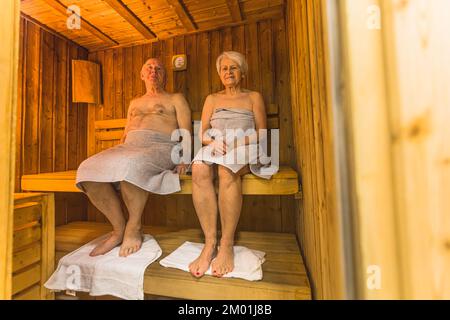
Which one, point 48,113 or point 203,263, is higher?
point 48,113

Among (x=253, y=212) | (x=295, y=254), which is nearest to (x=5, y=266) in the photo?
(x=295, y=254)

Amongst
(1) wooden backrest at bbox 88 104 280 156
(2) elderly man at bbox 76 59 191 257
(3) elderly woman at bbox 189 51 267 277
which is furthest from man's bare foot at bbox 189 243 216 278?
(1) wooden backrest at bbox 88 104 280 156

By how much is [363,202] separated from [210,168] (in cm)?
87

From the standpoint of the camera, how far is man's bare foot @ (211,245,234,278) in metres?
1.08

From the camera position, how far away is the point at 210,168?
4.15ft

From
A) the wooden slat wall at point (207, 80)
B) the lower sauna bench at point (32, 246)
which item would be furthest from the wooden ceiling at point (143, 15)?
the lower sauna bench at point (32, 246)

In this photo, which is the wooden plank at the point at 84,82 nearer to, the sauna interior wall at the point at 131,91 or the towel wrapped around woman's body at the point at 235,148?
the sauna interior wall at the point at 131,91

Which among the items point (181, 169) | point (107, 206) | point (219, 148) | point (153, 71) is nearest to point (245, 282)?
point (219, 148)

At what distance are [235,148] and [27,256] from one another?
130 centimetres

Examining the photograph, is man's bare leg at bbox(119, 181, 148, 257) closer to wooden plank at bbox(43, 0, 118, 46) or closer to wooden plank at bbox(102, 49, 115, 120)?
wooden plank at bbox(102, 49, 115, 120)

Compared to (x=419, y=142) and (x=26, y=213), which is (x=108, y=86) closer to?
(x=26, y=213)

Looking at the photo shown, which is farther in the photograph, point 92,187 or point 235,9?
point 235,9

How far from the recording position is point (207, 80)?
6.85 ft

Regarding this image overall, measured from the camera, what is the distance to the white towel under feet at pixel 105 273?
3.73 feet
